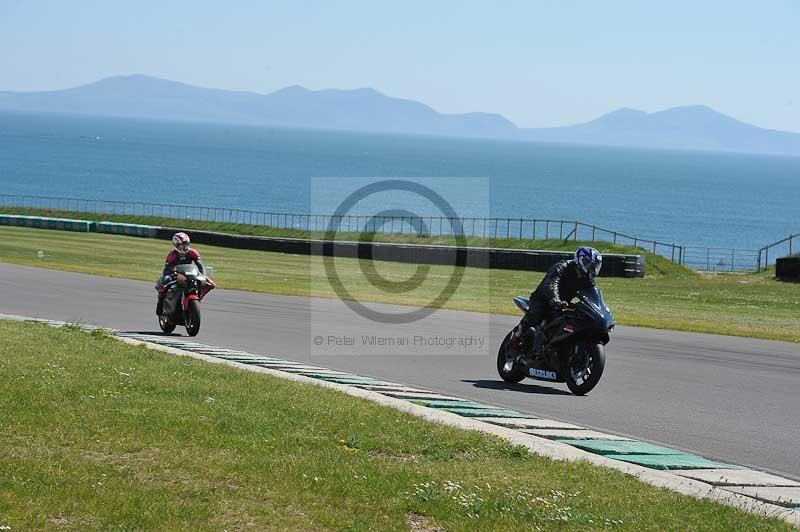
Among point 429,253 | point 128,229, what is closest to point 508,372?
point 429,253

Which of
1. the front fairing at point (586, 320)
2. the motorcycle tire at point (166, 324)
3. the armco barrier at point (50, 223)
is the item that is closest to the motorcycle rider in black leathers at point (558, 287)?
the front fairing at point (586, 320)

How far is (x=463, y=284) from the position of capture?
1512 inches

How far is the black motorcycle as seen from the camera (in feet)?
45.3

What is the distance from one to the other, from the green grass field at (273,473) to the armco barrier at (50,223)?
2195 inches

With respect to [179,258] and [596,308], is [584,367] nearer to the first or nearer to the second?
[596,308]

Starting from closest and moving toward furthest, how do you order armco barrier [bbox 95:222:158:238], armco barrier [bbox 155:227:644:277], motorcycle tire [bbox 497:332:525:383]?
motorcycle tire [bbox 497:332:525:383]
armco barrier [bbox 155:227:644:277]
armco barrier [bbox 95:222:158:238]

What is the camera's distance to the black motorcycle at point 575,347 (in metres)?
13.8

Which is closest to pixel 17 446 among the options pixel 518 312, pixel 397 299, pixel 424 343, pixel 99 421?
pixel 99 421

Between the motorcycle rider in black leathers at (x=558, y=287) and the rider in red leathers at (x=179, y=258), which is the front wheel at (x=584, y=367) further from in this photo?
the rider in red leathers at (x=179, y=258)

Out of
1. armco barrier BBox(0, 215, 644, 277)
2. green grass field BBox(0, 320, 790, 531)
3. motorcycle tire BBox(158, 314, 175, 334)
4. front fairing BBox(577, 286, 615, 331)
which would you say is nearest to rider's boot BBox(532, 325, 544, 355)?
front fairing BBox(577, 286, 615, 331)

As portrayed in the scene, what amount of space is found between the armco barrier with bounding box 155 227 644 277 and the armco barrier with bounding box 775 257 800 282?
16.5 feet

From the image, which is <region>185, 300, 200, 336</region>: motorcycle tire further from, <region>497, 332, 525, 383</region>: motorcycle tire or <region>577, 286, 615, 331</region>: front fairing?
<region>577, 286, 615, 331</region>: front fairing

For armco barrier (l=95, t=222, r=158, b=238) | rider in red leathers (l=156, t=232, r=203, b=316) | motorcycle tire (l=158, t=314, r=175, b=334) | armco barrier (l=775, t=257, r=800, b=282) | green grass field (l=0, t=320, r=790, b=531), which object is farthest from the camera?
armco barrier (l=95, t=222, r=158, b=238)

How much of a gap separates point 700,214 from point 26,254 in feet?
454
